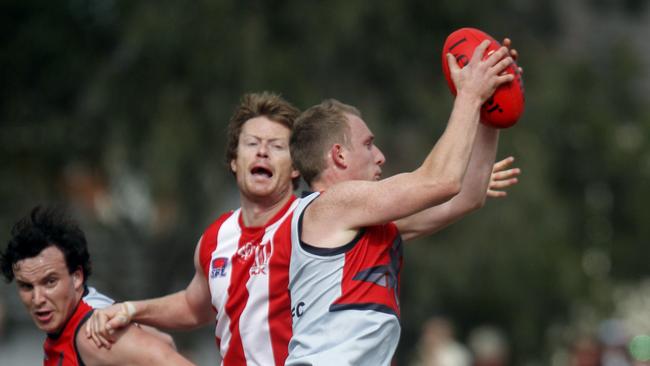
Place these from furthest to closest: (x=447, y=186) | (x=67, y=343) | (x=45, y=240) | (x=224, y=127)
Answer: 1. (x=224, y=127)
2. (x=45, y=240)
3. (x=67, y=343)
4. (x=447, y=186)

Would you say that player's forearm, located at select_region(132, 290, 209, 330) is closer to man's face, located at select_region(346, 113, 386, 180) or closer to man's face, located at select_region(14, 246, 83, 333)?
man's face, located at select_region(14, 246, 83, 333)

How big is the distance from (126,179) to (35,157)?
1.31 m

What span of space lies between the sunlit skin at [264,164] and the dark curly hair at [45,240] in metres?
0.88

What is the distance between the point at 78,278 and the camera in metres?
6.46

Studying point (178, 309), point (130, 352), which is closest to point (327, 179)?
point (130, 352)

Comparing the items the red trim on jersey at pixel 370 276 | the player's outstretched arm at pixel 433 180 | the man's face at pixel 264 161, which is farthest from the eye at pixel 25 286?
the red trim on jersey at pixel 370 276

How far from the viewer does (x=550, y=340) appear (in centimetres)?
1928

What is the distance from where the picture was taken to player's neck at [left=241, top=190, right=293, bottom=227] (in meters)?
6.51

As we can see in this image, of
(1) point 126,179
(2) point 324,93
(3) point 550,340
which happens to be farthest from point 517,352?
(1) point 126,179

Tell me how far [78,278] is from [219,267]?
2.38 feet

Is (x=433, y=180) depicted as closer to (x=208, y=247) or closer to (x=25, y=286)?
(x=208, y=247)

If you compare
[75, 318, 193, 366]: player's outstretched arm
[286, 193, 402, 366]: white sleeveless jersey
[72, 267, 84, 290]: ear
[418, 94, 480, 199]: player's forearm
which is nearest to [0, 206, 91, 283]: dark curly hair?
[72, 267, 84, 290]: ear

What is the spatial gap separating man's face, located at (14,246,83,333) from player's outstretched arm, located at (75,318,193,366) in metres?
0.19

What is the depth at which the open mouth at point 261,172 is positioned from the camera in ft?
21.4
